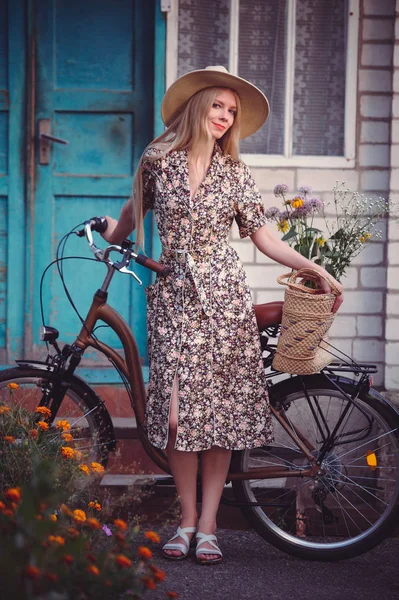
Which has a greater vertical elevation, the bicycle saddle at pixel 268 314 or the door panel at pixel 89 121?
the door panel at pixel 89 121

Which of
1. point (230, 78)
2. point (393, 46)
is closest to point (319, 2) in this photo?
point (393, 46)

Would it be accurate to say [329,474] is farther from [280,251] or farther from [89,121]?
[89,121]

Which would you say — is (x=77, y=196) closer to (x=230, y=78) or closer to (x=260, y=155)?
(x=260, y=155)

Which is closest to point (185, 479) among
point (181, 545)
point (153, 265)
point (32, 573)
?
point (181, 545)

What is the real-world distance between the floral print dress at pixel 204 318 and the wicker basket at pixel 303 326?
14cm

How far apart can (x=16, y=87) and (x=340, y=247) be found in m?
2.32

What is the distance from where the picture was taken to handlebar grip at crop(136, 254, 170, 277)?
341 centimetres

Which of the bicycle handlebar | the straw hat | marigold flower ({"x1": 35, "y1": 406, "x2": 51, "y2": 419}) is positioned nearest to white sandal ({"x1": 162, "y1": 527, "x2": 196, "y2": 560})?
marigold flower ({"x1": 35, "y1": 406, "x2": 51, "y2": 419})

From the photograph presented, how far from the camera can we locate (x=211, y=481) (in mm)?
3635

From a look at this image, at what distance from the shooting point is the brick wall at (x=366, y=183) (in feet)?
17.1

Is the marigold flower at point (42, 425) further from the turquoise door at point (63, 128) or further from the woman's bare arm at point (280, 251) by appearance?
the turquoise door at point (63, 128)

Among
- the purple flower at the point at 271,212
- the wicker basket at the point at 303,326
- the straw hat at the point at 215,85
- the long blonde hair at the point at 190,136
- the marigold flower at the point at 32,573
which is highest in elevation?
the straw hat at the point at 215,85

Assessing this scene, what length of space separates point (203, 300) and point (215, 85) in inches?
35.3

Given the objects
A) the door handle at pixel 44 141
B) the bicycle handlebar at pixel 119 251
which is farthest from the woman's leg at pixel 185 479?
the door handle at pixel 44 141
